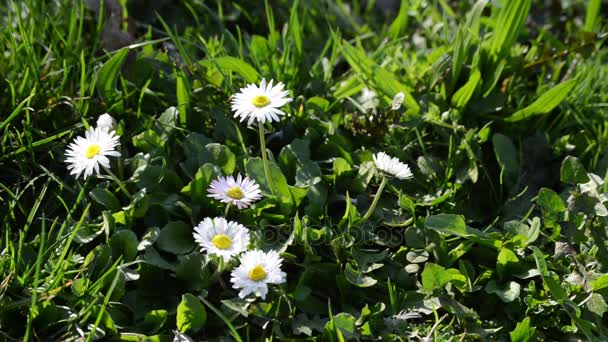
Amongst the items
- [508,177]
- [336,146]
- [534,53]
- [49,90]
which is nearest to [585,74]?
[534,53]

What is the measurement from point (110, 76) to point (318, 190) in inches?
29.7

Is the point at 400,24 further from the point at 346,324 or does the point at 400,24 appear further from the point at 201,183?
the point at 346,324

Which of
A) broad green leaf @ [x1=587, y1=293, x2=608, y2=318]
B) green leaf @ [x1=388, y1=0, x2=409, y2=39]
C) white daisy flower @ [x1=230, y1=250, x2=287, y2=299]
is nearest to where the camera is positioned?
white daisy flower @ [x1=230, y1=250, x2=287, y2=299]

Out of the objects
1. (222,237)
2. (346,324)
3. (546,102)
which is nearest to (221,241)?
(222,237)

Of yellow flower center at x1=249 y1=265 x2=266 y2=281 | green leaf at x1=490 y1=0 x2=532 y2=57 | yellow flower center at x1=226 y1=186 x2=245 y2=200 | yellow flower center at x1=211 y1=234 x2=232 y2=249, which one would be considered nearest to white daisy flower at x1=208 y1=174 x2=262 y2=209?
yellow flower center at x1=226 y1=186 x2=245 y2=200

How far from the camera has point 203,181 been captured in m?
2.03

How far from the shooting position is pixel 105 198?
1.99 m

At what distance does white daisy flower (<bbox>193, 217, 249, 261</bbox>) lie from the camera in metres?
1.78

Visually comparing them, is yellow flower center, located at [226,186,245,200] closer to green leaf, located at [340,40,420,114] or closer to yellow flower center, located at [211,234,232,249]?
yellow flower center, located at [211,234,232,249]

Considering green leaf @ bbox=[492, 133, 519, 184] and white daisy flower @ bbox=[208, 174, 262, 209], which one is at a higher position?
green leaf @ bbox=[492, 133, 519, 184]

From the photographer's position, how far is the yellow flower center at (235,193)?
1.93 meters

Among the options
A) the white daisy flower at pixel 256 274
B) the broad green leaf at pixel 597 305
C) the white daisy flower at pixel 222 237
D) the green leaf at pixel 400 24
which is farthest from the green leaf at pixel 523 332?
the green leaf at pixel 400 24

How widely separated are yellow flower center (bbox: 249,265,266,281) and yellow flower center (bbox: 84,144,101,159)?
1.74 feet

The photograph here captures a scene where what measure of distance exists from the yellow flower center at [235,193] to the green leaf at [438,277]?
526 millimetres
